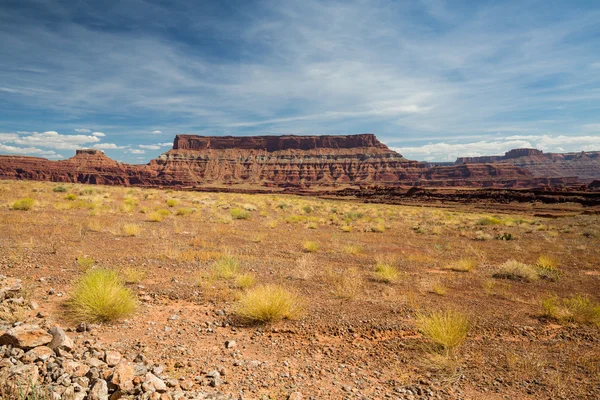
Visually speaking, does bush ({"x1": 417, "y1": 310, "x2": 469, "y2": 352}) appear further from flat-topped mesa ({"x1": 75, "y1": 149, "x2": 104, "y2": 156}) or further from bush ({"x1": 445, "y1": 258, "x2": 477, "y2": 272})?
flat-topped mesa ({"x1": 75, "y1": 149, "x2": 104, "y2": 156})

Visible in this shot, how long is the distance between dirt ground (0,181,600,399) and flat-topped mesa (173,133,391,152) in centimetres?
16256

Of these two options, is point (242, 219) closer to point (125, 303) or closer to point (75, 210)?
point (75, 210)

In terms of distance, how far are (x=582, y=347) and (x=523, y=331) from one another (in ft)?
2.44

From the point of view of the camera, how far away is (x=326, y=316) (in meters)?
5.31

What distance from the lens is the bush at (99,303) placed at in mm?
4504

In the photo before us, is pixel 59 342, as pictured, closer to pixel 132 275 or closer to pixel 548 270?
pixel 132 275

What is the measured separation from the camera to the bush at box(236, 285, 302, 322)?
16.4ft

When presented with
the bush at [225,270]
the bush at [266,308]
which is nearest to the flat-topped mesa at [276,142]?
the bush at [225,270]

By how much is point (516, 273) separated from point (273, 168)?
146 metres

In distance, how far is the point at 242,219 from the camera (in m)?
18.1

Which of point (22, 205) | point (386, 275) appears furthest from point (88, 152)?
point (386, 275)

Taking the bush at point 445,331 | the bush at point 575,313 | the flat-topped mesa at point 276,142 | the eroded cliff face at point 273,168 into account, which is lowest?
the bush at point 575,313

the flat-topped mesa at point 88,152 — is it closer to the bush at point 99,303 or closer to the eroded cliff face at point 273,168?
the eroded cliff face at point 273,168

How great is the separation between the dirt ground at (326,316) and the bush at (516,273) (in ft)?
0.94
